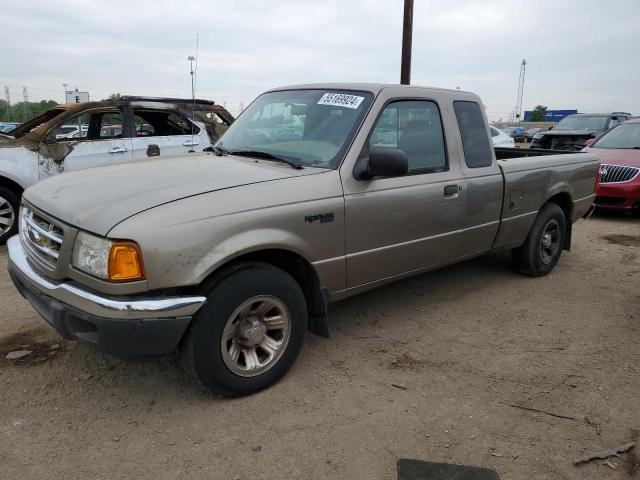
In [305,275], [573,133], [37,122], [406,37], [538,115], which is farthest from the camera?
[538,115]

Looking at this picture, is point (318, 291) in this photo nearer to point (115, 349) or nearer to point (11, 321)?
point (115, 349)

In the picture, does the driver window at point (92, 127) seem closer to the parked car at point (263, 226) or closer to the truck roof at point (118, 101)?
the truck roof at point (118, 101)

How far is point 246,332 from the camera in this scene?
299 centimetres

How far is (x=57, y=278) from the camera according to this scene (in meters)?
2.76

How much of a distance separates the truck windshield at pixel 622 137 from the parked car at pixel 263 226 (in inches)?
249

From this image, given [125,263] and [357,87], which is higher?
[357,87]

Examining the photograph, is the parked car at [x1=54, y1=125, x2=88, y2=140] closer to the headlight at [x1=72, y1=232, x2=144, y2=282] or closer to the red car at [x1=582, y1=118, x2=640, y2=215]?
the headlight at [x1=72, y1=232, x2=144, y2=282]

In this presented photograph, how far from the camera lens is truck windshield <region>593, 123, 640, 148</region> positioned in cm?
949

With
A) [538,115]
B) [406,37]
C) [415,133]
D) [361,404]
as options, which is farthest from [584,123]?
[538,115]

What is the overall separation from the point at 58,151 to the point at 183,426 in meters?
5.12

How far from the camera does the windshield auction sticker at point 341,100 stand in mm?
3641

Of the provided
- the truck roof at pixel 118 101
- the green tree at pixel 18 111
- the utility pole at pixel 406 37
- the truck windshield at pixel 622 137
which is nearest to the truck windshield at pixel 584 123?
the truck windshield at pixel 622 137

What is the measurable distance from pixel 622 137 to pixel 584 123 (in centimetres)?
517

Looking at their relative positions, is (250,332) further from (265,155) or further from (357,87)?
(357,87)
